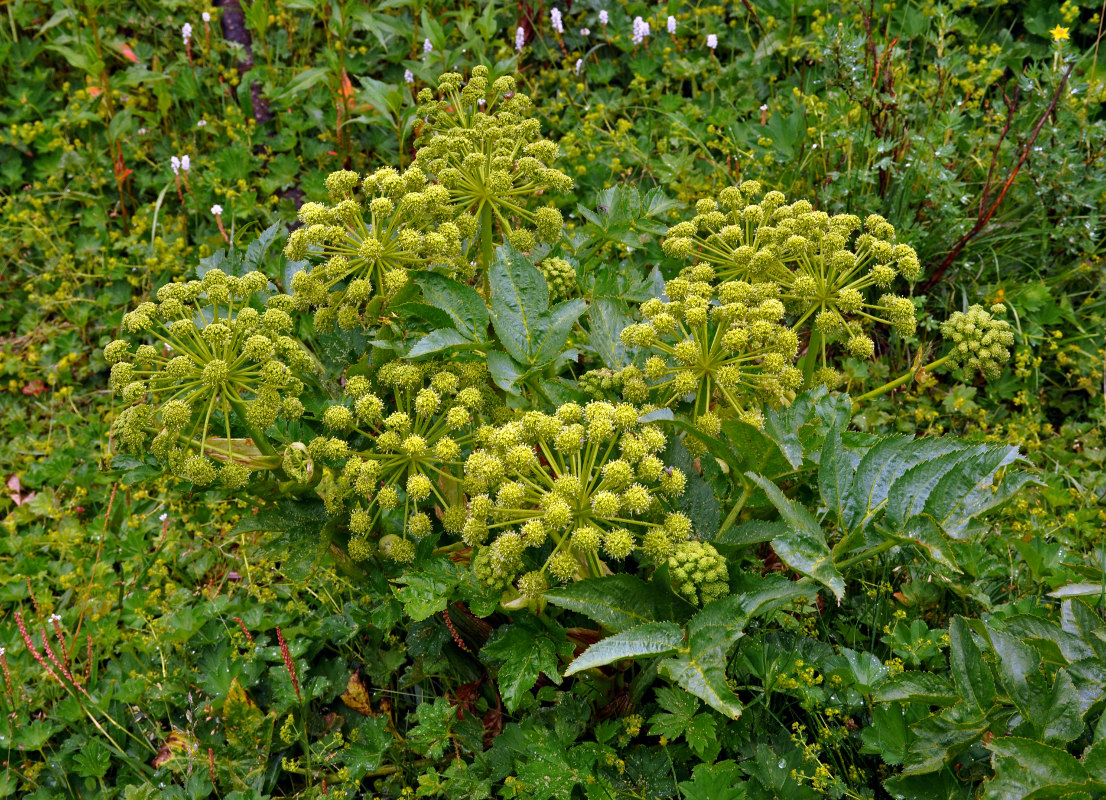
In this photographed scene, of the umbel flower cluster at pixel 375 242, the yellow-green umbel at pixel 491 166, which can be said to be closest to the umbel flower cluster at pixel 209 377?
the umbel flower cluster at pixel 375 242

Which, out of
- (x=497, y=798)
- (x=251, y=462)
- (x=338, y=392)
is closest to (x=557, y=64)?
(x=338, y=392)

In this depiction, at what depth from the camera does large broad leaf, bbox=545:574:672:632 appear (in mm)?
2346

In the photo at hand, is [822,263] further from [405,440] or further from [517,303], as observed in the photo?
[405,440]

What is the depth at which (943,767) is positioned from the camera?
242cm

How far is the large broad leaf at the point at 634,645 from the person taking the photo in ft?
6.93

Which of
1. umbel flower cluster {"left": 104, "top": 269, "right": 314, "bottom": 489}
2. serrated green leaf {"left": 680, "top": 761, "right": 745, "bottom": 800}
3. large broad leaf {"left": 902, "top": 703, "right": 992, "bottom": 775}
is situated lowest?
serrated green leaf {"left": 680, "top": 761, "right": 745, "bottom": 800}

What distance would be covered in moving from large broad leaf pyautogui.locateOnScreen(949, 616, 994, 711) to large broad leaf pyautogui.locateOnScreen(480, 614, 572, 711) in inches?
41.8

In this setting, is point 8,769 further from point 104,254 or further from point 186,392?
point 104,254

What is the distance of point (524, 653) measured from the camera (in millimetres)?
2555

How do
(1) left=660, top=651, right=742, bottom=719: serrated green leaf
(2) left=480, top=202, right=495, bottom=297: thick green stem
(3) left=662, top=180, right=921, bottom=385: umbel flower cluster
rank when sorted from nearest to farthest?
(1) left=660, top=651, right=742, bottom=719: serrated green leaf → (3) left=662, top=180, right=921, bottom=385: umbel flower cluster → (2) left=480, top=202, right=495, bottom=297: thick green stem

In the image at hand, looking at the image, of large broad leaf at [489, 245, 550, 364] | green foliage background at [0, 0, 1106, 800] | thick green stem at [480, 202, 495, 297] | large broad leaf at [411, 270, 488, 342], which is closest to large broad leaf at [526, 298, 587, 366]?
large broad leaf at [489, 245, 550, 364]

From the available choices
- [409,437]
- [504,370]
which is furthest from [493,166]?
[409,437]

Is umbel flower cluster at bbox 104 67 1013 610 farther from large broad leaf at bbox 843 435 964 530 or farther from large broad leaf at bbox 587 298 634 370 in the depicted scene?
large broad leaf at bbox 843 435 964 530

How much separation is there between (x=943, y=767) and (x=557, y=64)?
209 inches
